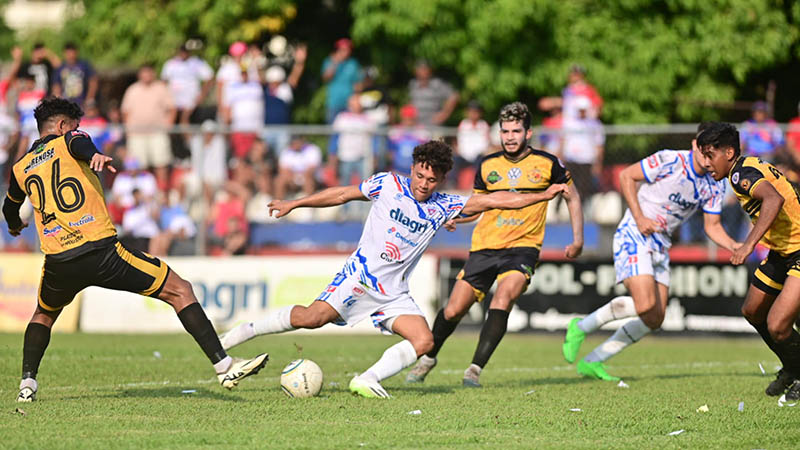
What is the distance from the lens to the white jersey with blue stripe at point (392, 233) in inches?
372

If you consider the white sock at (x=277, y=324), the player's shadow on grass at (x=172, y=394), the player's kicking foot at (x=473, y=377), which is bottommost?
the player's kicking foot at (x=473, y=377)

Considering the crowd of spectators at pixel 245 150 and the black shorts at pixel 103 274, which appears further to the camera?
the crowd of spectators at pixel 245 150

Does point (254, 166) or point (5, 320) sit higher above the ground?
point (254, 166)

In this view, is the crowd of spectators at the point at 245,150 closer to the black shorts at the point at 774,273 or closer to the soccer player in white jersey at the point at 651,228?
the soccer player in white jersey at the point at 651,228

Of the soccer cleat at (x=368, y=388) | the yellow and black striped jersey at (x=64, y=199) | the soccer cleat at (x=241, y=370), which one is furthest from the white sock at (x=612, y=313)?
the yellow and black striped jersey at (x=64, y=199)

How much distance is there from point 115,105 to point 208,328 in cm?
1387

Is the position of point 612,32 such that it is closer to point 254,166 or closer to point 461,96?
point 461,96

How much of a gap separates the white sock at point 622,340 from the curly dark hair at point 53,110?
17.5 feet

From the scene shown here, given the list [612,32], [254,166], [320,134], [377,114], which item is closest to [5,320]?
[254,166]

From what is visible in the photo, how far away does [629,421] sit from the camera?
8.20 m

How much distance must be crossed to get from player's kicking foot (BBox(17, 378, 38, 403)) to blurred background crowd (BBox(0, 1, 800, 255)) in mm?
9061

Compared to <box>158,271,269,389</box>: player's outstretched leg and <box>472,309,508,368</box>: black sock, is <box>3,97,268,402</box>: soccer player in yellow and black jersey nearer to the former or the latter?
<box>158,271,269,389</box>: player's outstretched leg

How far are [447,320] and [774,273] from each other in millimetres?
2892

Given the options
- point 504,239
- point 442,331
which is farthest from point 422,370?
point 504,239
